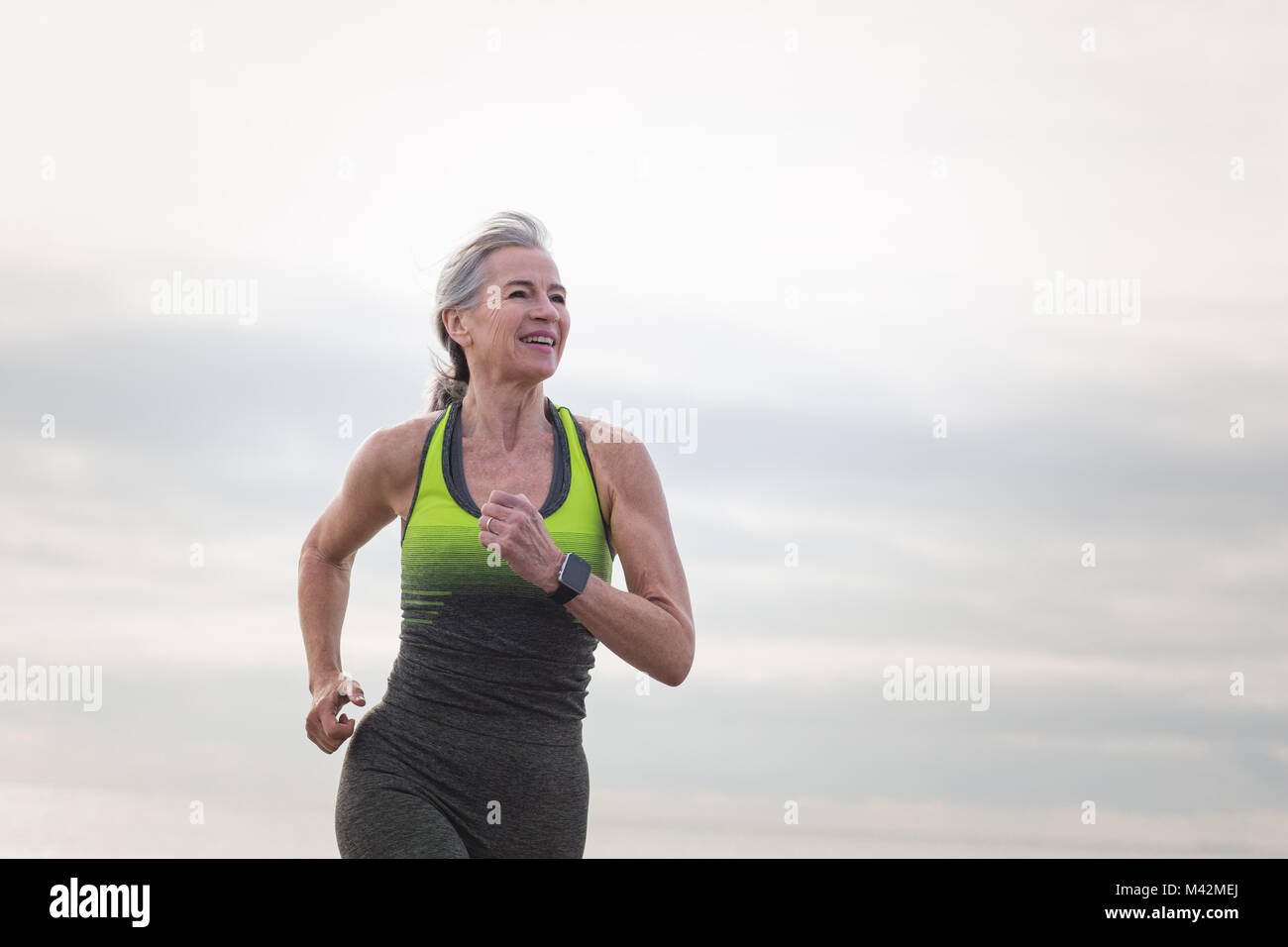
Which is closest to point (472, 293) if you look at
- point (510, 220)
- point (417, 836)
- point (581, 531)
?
point (510, 220)

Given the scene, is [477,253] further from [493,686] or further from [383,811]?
[383,811]

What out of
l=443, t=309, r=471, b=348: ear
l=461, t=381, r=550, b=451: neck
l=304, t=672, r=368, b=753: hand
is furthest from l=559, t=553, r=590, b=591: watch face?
l=443, t=309, r=471, b=348: ear

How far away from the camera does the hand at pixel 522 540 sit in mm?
4309

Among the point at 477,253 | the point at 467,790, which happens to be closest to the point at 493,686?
the point at 467,790

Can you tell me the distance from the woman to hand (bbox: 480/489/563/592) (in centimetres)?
24

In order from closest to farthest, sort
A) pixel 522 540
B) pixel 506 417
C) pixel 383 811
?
pixel 522 540 → pixel 383 811 → pixel 506 417

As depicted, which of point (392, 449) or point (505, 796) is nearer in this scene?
point (505, 796)

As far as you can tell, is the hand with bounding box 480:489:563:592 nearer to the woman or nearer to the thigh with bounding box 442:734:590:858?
the woman

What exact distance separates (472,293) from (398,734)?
4.27ft

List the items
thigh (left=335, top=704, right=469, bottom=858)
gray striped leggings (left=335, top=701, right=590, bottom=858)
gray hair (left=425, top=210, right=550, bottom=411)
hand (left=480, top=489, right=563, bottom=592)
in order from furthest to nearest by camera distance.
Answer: gray hair (left=425, top=210, right=550, bottom=411) < gray striped leggings (left=335, top=701, right=590, bottom=858) < thigh (left=335, top=704, right=469, bottom=858) < hand (left=480, top=489, right=563, bottom=592)

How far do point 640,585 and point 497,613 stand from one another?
0.41 metres

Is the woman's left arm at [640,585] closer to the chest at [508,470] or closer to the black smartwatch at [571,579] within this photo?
the black smartwatch at [571,579]

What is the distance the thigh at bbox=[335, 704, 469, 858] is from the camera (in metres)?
4.55

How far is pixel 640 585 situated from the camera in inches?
184
